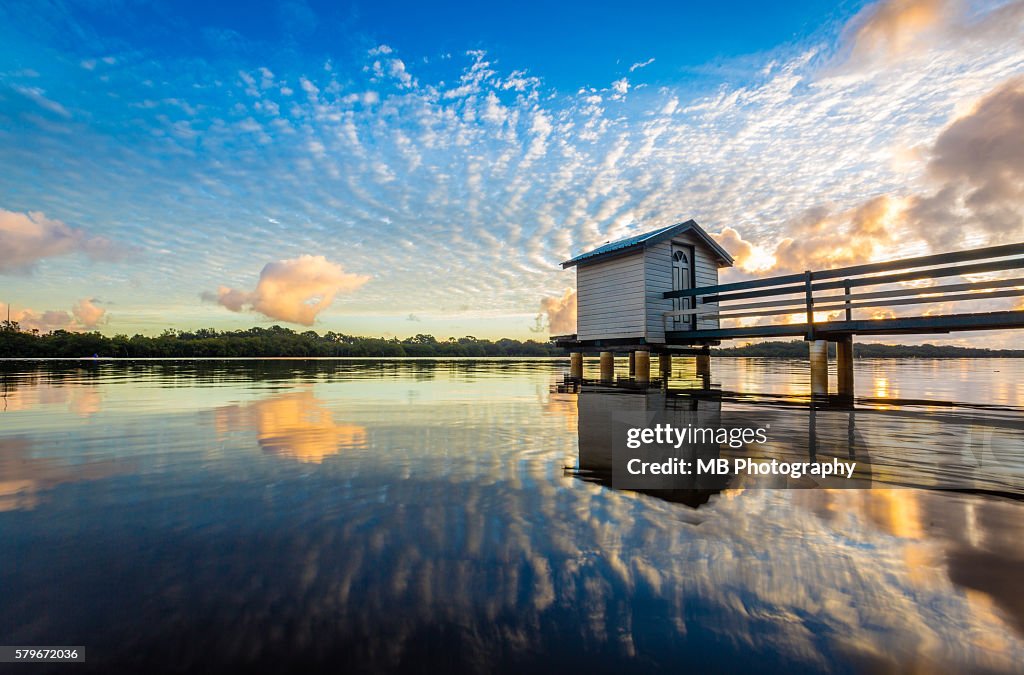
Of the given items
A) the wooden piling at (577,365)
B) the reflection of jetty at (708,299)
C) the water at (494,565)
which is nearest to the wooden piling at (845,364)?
the reflection of jetty at (708,299)

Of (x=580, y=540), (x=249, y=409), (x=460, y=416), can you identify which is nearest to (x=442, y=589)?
(x=580, y=540)

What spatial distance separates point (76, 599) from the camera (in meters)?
2.99

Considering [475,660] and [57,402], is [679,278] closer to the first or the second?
[475,660]

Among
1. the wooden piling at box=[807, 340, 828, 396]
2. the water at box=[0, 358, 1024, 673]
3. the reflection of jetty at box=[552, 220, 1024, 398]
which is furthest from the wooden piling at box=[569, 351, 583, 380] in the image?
the water at box=[0, 358, 1024, 673]

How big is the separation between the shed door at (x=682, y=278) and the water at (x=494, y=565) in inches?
546

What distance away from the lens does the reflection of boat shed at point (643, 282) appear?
20078 mm

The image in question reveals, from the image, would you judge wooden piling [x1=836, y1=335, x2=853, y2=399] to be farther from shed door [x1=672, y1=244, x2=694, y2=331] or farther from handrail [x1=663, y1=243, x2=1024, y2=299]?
shed door [x1=672, y1=244, x2=694, y2=331]

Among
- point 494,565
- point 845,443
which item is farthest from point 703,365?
point 494,565

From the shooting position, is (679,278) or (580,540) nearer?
(580,540)

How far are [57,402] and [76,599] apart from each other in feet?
57.3

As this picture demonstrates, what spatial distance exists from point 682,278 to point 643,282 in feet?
9.87

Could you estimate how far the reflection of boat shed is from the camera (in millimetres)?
20078

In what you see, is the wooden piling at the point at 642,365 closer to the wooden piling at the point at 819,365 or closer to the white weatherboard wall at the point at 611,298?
the white weatherboard wall at the point at 611,298

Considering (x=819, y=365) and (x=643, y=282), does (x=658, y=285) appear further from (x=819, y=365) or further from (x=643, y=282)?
(x=819, y=365)
